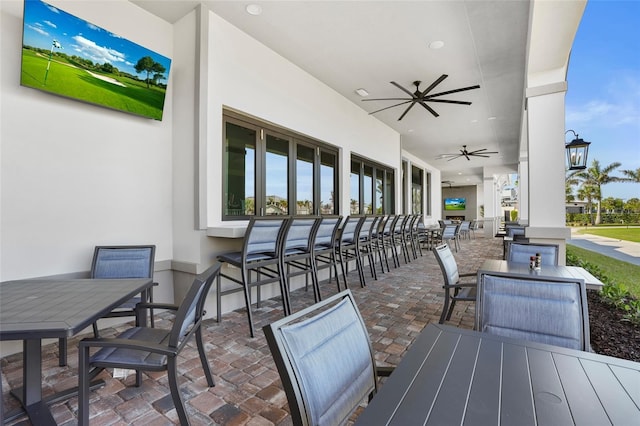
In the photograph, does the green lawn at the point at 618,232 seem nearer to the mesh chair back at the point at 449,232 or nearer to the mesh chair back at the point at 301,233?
the mesh chair back at the point at 301,233

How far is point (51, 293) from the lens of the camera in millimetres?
1728

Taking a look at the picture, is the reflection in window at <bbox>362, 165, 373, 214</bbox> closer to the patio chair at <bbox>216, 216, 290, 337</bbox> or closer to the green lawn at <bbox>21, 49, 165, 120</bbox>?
the patio chair at <bbox>216, 216, 290, 337</bbox>

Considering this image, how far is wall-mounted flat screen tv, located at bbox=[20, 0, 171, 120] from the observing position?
95.8 inches

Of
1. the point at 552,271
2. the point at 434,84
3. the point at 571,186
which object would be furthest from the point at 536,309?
the point at 571,186

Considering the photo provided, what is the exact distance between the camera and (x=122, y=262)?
2.62 meters

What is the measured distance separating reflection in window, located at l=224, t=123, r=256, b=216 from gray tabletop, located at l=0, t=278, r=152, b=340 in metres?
1.82

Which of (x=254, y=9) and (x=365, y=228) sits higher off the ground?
(x=254, y=9)

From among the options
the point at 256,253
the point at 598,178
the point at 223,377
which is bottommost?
the point at 223,377

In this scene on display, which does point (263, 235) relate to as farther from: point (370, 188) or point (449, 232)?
point (449, 232)

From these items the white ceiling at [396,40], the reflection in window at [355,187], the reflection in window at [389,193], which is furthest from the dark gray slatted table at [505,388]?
the reflection in window at [389,193]

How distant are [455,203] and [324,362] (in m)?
23.0

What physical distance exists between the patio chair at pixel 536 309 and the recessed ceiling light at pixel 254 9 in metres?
3.48

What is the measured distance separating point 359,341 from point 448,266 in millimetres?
1681

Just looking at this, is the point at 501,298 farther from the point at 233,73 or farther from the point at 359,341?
the point at 233,73
